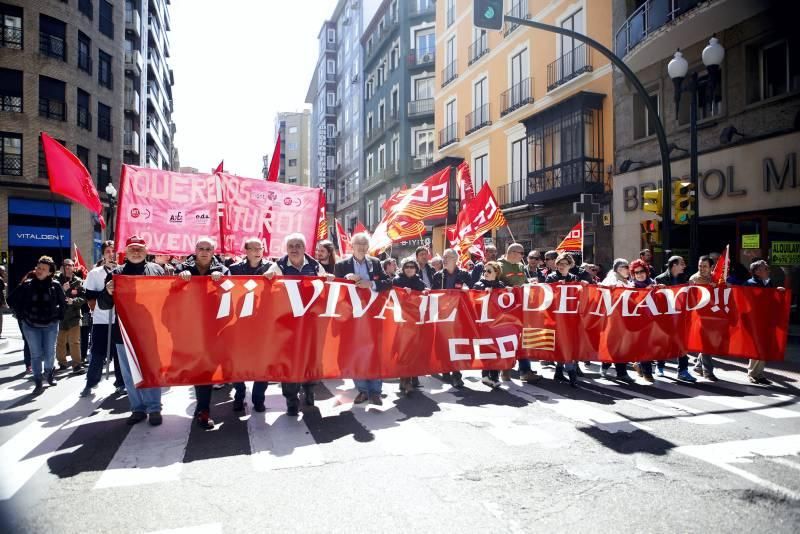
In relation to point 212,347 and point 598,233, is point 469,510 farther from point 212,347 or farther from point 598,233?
point 598,233

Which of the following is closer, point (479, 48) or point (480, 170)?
point (479, 48)

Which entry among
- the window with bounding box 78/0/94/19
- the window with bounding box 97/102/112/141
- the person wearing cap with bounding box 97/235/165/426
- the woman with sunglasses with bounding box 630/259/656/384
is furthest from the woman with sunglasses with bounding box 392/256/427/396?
the window with bounding box 78/0/94/19

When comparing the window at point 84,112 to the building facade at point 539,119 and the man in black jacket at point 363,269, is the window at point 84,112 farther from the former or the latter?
the man in black jacket at point 363,269

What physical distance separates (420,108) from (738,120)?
23.7m

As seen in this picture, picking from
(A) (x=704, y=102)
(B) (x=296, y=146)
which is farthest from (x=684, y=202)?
(B) (x=296, y=146)

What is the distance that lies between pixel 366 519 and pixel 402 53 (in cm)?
3637

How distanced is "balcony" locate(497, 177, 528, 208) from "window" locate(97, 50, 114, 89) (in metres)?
24.4

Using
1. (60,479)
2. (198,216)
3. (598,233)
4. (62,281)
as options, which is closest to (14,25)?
(62,281)

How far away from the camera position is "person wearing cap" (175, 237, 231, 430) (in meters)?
5.60

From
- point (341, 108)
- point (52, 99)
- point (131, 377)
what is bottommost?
point (131, 377)

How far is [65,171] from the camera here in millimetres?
7895

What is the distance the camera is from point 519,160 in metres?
23.6

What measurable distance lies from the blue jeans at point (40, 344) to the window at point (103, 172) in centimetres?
2765

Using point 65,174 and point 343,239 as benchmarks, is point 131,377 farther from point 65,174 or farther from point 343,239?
point 343,239
